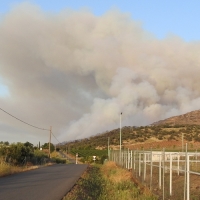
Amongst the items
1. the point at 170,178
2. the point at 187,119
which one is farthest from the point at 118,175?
the point at 187,119

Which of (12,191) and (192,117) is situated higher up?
(192,117)

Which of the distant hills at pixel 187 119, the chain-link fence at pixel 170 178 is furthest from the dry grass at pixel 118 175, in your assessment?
the distant hills at pixel 187 119

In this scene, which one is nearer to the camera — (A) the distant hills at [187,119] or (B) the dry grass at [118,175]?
(B) the dry grass at [118,175]

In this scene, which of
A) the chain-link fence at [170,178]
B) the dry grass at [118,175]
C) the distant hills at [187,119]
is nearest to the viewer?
the chain-link fence at [170,178]

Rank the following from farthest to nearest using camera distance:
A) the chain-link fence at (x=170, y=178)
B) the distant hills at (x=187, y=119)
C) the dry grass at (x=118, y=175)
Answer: the distant hills at (x=187, y=119), the dry grass at (x=118, y=175), the chain-link fence at (x=170, y=178)

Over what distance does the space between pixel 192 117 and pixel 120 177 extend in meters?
141

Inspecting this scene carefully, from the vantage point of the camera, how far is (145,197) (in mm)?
17359

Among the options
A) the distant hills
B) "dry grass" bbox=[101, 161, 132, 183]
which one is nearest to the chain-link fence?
"dry grass" bbox=[101, 161, 132, 183]

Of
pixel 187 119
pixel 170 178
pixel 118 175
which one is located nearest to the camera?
pixel 170 178

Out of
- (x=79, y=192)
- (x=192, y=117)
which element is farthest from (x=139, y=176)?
(x=192, y=117)

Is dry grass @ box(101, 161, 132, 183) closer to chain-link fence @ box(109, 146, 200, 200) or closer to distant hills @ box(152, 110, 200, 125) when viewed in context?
chain-link fence @ box(109, 146, 200, 200)

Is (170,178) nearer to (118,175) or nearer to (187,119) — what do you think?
(118,175)

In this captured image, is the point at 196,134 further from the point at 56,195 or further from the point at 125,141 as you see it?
the point at 56,195

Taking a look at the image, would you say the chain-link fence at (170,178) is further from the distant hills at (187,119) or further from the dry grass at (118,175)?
the distant hills at (187,119)
